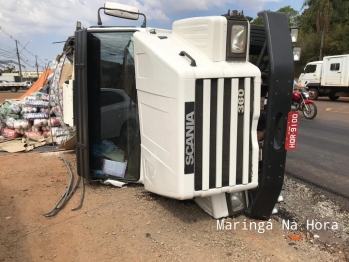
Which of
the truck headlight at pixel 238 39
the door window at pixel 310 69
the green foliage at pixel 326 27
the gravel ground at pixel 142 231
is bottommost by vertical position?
the gravel ground at pixel 142 231

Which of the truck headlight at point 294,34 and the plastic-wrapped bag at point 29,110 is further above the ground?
the truck headlight at point 294,34

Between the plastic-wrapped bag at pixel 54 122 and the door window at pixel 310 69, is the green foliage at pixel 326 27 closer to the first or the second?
the door window at pixel 310 69

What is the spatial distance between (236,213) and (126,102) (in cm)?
169

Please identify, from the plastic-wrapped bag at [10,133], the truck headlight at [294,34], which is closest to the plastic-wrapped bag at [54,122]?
the plastic-wrapped bag at [10,133]

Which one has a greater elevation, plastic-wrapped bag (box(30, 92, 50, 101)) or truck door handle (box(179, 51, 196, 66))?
truck door handle (box(179, 51, 196, 66))

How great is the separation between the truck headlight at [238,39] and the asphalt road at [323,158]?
244 cm

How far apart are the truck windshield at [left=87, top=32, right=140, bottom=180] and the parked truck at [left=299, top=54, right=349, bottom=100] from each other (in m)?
15.8

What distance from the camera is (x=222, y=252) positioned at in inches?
101

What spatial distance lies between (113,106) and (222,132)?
5.14 ft

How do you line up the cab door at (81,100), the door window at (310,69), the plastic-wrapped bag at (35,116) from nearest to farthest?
the cab door at (81,100) < the plastic-wrapped bag at (35,116) < the door window at (310,69)

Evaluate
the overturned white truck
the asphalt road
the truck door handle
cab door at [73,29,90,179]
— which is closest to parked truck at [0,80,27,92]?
the asphalt road

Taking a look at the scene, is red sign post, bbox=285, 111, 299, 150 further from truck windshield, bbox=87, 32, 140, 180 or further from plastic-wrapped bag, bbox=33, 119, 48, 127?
plastic-wrapped bag, bbox=33, 119, 48, 127

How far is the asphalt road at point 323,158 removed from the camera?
4.36 m

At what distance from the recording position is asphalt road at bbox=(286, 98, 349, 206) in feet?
14.3
